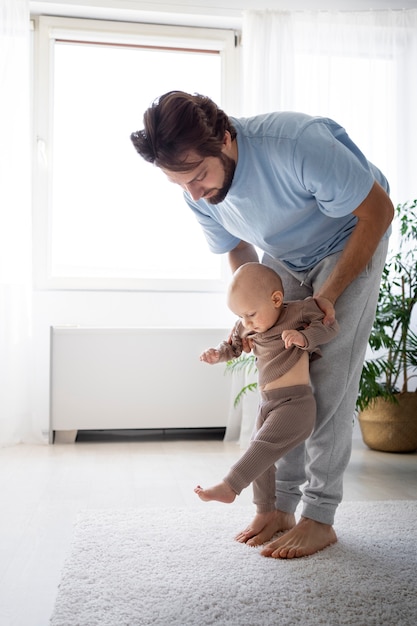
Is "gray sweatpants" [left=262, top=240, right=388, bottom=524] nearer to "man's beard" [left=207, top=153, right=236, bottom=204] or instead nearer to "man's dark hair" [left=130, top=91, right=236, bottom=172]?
"man's beard" [left=207, top=153, right=236, bottom=204]

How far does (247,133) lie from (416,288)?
2075mm

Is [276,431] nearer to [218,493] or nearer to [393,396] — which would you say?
A: [218,493]

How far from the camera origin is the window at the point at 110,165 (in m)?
4.18

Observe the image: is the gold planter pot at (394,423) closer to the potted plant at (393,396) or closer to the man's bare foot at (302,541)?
the potted plant at (393,396)

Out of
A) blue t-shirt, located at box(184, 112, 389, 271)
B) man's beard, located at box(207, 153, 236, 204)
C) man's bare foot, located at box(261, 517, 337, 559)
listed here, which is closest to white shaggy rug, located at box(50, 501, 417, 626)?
man's bare foot, located at box(261, 517, 337, 559)

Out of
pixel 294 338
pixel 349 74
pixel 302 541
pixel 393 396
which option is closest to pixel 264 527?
pixel 302 541

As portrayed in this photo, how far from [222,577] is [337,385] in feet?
1.80

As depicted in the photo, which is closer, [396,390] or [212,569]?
[212,569]

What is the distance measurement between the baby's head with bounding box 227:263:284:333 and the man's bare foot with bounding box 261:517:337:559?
1.71ft

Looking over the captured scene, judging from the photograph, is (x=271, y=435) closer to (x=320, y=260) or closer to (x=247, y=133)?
(x=320, y=260)

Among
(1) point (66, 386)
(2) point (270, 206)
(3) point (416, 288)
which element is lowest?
(1) point (66, 386)

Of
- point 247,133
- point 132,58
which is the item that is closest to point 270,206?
point 247,133

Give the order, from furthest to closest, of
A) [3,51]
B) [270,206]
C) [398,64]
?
[398,64] < [3,51] < [270,206]

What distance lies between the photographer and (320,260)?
6.09 feet
